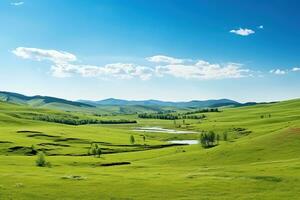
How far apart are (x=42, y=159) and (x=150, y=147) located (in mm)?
90094

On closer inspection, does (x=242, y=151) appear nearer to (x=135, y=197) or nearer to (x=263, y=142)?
(x=263, y=142)

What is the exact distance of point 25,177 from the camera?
77000 millimetres

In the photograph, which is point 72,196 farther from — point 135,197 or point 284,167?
point 284,167

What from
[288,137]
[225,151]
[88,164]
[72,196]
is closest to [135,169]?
[88,164]

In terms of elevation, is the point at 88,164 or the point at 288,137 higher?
the point at 288,137

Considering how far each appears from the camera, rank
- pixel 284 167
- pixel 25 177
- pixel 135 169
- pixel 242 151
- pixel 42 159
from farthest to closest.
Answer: pixel 242 151, pixel 42 159, pixel 135 169, pixel 284 167, pixel 25 177

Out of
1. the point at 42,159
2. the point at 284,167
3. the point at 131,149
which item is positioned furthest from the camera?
the point at 131,149

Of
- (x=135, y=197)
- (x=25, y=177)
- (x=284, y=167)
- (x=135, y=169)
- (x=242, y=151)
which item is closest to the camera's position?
(x=135, y=197)

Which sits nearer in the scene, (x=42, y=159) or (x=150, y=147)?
(x=42, y=159)

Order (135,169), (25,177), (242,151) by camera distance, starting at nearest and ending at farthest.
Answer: (25,177)
(135,169)
(242,151)

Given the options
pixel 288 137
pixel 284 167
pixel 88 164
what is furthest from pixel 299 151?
pixel 88 164

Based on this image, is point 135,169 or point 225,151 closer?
point 135,169

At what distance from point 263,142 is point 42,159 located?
62.2m

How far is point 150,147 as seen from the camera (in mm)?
196625
